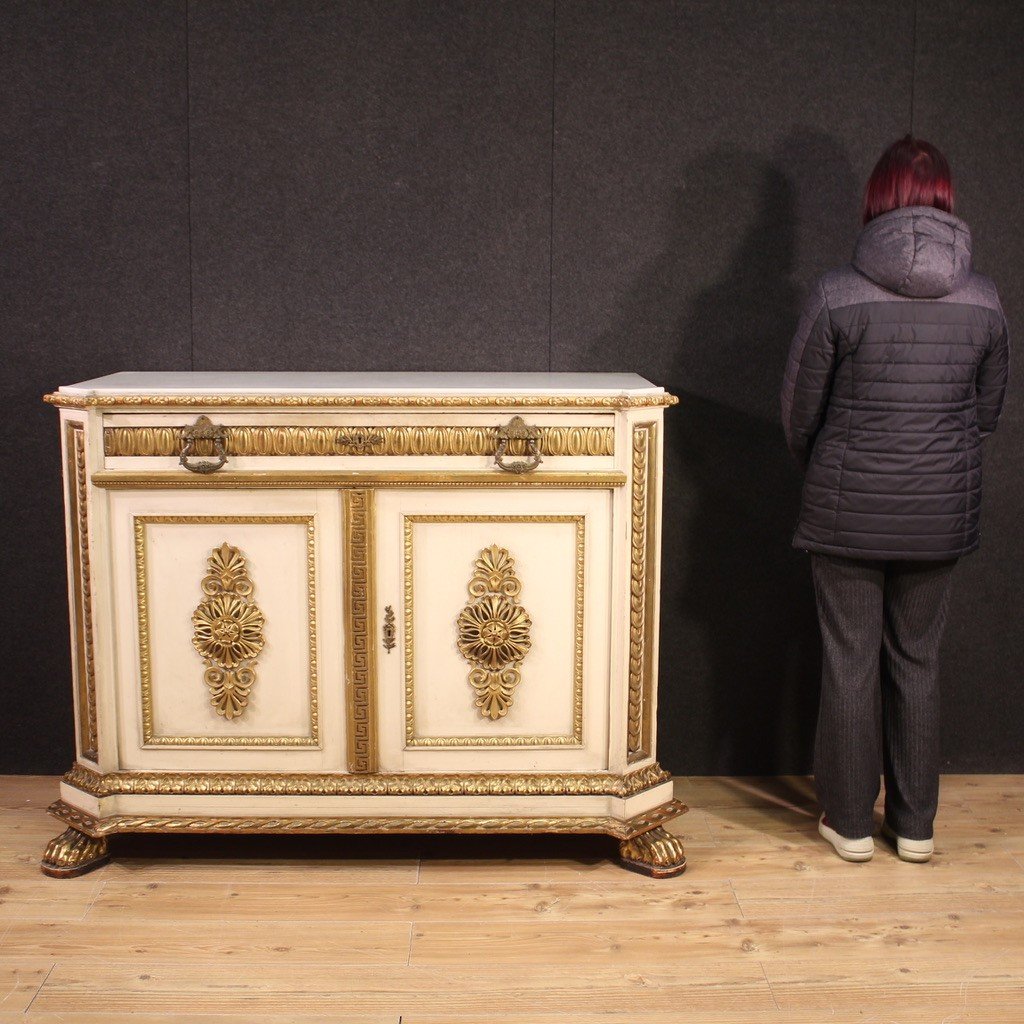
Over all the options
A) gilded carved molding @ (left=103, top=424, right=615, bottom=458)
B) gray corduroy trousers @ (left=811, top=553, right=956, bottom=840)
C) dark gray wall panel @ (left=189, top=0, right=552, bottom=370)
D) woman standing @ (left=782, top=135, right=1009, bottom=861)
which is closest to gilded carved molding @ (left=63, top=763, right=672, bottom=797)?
gray corduroy trousers @ (left=811, top=553, right=956, bottom=840)

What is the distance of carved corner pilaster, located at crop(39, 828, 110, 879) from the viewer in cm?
291

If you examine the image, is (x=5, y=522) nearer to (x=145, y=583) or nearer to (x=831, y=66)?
(x=145, y=583)

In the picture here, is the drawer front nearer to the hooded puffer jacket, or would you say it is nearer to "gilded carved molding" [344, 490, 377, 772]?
"gilded carved molding" [344, 490, 377, 772]

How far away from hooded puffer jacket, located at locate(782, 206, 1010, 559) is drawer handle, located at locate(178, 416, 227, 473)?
1.25 meters

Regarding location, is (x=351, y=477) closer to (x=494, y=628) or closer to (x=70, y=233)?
(x=494, y=628)

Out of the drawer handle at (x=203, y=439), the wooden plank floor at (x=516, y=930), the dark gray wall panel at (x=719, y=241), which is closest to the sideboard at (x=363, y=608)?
the drawer handle at (x=203, y=439)

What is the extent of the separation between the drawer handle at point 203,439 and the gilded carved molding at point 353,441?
12mm

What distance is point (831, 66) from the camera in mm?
3248

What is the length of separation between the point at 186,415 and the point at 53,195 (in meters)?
0.88

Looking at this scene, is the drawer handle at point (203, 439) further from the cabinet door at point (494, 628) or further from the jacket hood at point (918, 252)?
the jacket hood at point (918, 252)

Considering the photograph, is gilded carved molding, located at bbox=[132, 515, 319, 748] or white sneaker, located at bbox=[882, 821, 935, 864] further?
white sneaker, located at bbox=[882, 821, 935, 864]

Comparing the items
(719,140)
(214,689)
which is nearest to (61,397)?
(214,689)

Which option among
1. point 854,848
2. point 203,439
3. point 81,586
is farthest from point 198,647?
point 854,848

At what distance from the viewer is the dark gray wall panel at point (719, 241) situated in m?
3.23
